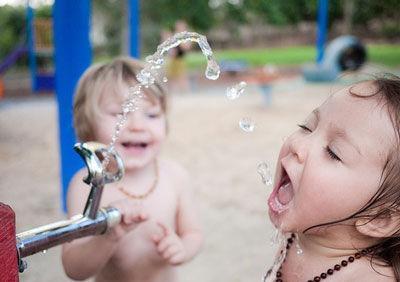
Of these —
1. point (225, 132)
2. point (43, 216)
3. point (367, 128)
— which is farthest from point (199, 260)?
point (225, 132)

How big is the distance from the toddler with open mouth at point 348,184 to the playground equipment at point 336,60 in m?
8.71

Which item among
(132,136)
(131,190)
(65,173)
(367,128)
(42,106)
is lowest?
(42,106)

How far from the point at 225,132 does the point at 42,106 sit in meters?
3.35

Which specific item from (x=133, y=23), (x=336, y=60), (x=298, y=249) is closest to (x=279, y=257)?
(x=298, y=249)

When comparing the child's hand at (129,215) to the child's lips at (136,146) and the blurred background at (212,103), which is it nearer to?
the child's lips at (136,146)

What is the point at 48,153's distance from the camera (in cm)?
461

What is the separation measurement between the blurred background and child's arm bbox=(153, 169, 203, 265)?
606mm

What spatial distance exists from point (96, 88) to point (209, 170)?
275 cm

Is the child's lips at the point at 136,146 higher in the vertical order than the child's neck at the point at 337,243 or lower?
higher

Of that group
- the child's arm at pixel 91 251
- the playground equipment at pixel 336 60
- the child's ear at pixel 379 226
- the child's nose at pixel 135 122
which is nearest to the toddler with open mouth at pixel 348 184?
the child's ear at pixel 379 226

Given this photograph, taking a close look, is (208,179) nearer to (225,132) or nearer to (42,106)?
(225,132)

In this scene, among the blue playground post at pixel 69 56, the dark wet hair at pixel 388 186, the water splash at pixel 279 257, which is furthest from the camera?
the blue playground post at pixel 69 56

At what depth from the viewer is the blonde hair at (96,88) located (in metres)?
1.44

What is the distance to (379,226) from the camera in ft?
2.86
